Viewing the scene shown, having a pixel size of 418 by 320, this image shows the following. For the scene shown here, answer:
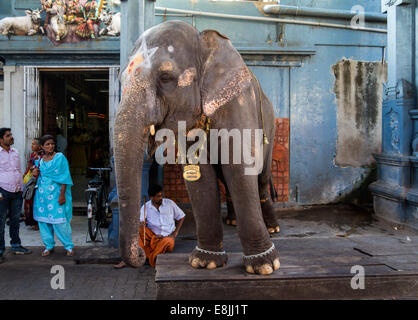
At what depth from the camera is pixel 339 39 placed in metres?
8.06

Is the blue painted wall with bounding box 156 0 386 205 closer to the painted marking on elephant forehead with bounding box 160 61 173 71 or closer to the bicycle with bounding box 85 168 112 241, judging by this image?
the bicycle with bounding box 85 168 112 241

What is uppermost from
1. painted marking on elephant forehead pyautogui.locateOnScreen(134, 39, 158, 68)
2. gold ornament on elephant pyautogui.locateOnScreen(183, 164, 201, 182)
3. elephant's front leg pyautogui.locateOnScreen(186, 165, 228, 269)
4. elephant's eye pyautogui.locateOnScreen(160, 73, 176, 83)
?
painted marking on elephant forehead pyautogui.locateOnScreen(134, 39, 158, 68)

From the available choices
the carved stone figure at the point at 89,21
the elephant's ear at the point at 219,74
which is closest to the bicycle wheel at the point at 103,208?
the carved stone figure at the point at 89,21

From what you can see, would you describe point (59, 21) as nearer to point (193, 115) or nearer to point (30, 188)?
point (30, 188)

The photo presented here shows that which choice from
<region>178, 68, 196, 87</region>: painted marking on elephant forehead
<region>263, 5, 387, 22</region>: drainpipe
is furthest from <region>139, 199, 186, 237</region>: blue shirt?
<region>263, 5, 387, 22</region>: drainpipe

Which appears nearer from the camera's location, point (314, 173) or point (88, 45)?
point (88, 45)

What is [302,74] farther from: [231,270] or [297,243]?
[231,270]

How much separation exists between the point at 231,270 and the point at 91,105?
44.8 feet

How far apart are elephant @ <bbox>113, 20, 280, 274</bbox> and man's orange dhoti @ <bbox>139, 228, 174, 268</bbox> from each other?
1616mm

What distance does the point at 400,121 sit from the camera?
6699 mm

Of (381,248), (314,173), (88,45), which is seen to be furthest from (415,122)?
(88,45)

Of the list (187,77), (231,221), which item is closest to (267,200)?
(231,221)

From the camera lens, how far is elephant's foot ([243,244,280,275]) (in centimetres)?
318

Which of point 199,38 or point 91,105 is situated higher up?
point 91,105
